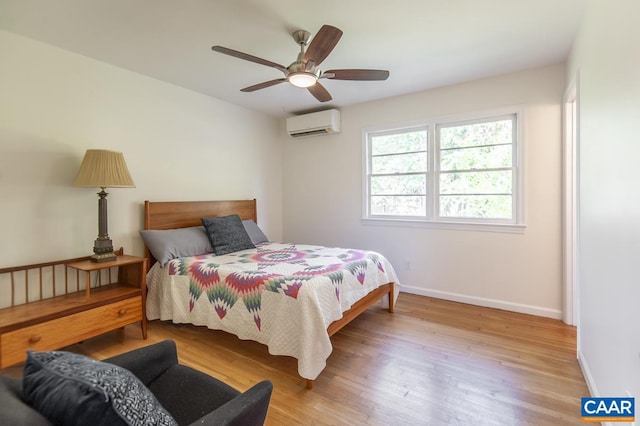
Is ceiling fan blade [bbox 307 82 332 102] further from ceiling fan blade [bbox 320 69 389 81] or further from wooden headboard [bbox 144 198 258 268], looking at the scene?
wooden headboard [bbox 144 198 258 268]

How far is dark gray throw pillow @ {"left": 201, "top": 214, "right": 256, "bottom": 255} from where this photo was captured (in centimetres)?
333

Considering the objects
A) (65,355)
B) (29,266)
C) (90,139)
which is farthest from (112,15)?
(65,355)

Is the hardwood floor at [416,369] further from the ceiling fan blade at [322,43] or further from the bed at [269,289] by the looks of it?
the ceiling fan blade at [322,43]

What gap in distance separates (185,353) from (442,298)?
114 inches

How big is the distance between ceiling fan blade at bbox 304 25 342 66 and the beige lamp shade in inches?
72.6

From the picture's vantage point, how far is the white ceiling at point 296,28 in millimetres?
2066

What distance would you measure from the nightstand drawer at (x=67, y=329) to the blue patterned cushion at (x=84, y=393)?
5.38 ft

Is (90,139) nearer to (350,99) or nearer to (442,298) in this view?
(350,99)

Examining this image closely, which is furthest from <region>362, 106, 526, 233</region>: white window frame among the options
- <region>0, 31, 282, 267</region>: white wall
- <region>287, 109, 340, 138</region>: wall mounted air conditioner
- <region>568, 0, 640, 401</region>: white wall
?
<region>0, 31, 282, 267</region>: white wall

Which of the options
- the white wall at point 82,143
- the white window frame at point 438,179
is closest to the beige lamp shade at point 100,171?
the white wall at point 82,143

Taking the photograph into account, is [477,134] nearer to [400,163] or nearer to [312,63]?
[400,163]

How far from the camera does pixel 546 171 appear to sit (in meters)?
3.08

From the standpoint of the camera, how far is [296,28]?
7.55 ft

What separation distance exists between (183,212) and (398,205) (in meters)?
2.73
